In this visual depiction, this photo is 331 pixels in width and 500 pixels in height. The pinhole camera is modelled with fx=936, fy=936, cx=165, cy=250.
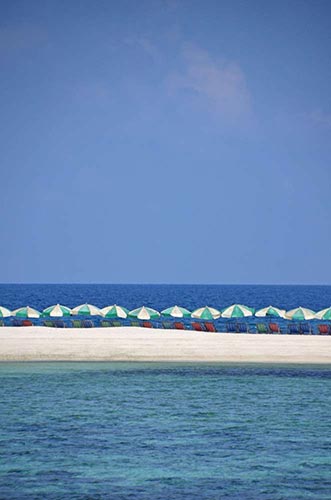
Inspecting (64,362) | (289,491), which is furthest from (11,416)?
(64,362)

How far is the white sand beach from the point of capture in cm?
3869

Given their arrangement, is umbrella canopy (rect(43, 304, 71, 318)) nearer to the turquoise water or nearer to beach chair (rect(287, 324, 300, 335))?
beach chair (rect(287, 324, 300, 335))

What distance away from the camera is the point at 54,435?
2250cm

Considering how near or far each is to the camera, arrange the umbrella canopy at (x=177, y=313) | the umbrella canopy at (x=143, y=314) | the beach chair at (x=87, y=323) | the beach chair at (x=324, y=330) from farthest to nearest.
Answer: the umbrella canopy at (x=177, y=313)
the umbrella canopy at (x=143, y=314)
the beach chair at (x=87, y=323)
the beach chair at (x=324, y=330)

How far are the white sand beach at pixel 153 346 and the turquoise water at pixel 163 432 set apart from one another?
213 centimetres

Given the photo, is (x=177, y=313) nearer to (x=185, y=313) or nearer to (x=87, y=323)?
(x=185, y=313)

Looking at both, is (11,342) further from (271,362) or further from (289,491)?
(289,491)

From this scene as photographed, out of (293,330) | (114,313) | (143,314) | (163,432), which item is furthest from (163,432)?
(114,313)

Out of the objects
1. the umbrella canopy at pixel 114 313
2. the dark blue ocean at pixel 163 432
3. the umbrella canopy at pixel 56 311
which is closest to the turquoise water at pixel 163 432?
the dark blue ocean at pixel 163 432

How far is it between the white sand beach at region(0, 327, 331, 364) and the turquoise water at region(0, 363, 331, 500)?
213cm

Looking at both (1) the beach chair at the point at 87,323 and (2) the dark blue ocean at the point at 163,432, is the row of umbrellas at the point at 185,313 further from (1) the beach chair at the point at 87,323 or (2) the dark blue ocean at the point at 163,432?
(2) the dark blue ocean at the point at 163,432

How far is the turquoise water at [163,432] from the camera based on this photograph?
57.6 feet

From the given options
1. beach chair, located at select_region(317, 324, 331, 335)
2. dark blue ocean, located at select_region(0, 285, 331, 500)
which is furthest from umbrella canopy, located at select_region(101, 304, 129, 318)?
dark blue ocean, located at select_region(0, 285, 331, 500)

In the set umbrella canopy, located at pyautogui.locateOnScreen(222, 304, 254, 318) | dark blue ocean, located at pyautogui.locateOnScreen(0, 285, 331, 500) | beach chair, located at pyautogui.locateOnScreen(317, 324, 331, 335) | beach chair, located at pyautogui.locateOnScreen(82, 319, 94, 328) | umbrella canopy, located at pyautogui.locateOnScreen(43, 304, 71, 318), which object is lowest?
dark blue ocean, located at pyautogui.locateOnScreen(0, 285, 331, 500)
